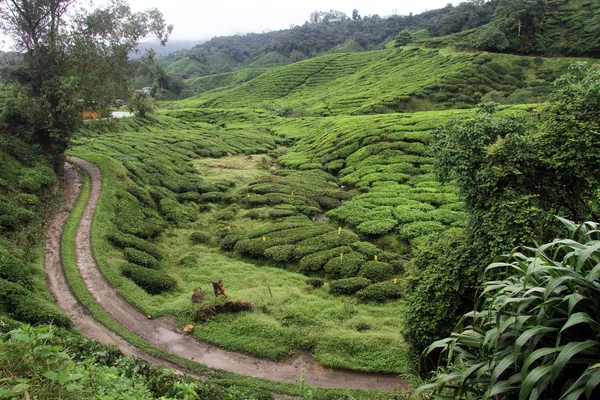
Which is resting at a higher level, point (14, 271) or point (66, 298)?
point (14, 271)

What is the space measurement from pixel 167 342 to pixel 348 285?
28.4 ft

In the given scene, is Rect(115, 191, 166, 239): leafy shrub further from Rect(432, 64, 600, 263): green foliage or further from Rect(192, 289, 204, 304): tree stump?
Rect(432, 64, 600, 263): green foliage

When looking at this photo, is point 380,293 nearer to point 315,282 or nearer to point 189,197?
point 315,282

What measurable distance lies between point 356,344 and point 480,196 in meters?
6.99

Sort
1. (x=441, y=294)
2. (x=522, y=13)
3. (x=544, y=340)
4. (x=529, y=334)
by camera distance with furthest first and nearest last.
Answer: (x=522, y=13) < (x=441, y=294) < (x=544, y=340) < (x=529, y=334)

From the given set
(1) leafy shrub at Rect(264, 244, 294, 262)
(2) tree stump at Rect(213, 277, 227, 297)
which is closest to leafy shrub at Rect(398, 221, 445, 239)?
(1) leafy shrub at Rect(264, 244, 294, 262)

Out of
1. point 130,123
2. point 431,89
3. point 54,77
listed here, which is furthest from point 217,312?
point 431,89

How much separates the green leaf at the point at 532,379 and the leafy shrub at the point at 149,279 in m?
16.8

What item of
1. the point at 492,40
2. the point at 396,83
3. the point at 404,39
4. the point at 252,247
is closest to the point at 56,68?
the point at 252,247

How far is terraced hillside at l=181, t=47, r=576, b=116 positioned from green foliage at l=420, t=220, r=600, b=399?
146 feet

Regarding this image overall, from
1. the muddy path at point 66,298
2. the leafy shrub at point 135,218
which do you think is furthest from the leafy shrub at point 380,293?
the leafy shrub at point 135,218

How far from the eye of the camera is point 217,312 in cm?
1603

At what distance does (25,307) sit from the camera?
1261cm

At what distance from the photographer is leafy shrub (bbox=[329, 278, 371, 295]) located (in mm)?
18297
